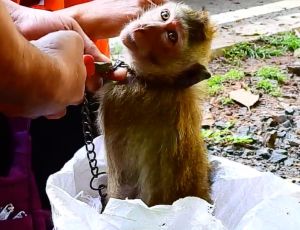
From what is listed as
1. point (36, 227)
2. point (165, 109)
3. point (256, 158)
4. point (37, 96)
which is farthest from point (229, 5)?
point (37, 96)

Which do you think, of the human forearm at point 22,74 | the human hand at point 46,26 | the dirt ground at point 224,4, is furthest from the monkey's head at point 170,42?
the dirt ground at point 224,4

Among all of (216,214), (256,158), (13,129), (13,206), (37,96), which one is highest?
(37,96)

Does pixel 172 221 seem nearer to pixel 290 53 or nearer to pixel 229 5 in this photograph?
pixel 290 53

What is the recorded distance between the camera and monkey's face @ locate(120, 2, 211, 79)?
5.60 ft

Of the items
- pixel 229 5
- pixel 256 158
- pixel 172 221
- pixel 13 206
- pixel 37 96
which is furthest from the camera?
pixel 229 5

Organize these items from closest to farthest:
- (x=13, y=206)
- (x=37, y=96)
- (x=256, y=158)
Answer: (x=37, y=96) < (x=13, y=206) < (x=256, y=158)

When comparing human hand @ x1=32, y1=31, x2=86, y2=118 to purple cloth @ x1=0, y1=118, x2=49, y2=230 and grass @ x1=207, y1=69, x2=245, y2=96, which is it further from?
grass @ x1=207, y1=69, x2=245, y2=96

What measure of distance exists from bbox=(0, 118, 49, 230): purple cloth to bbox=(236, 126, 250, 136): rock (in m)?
1.24

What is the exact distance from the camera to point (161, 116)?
1.80 meters

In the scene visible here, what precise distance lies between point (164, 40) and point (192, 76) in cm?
14

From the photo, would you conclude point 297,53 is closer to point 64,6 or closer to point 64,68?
point 64,6

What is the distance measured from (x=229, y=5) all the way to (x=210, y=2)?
0.13m

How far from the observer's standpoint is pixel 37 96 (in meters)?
1.07

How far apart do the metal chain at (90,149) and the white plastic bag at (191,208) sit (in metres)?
0.03
